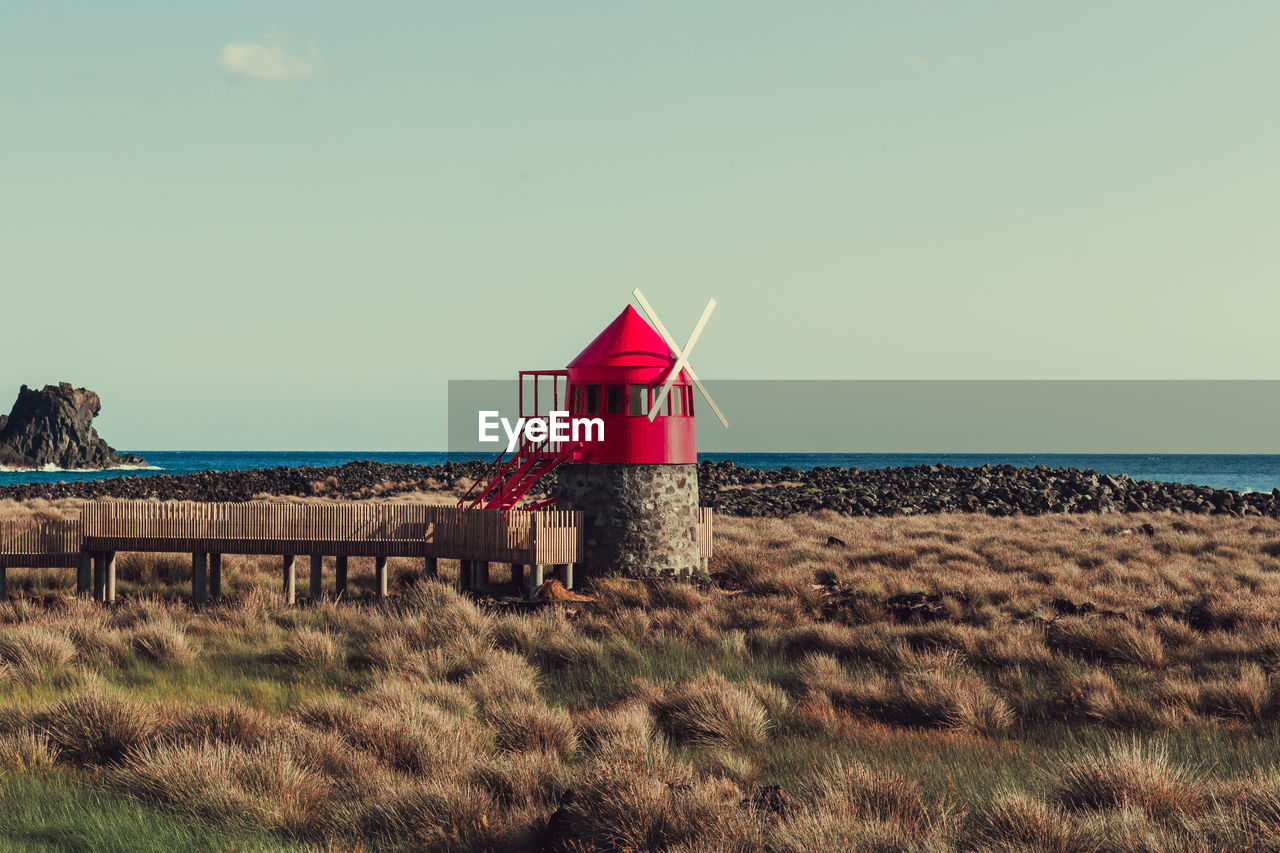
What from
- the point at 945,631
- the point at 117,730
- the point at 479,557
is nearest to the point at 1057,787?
the point at 945,631

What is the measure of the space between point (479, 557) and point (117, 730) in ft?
42.0

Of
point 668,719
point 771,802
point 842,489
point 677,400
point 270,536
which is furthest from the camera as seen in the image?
point 842,489

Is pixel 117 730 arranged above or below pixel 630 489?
below

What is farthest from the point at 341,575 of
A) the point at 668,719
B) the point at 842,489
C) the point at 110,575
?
the point at 842,489

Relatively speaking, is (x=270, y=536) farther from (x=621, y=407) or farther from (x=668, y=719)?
(x=668, y=719)

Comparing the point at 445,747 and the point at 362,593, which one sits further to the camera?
the point at 362,593

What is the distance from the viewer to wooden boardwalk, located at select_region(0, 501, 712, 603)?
23.9 meters

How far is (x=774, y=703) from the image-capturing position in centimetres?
1309

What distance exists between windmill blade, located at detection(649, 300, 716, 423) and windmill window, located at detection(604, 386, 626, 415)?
26.8 inches

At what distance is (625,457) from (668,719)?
36.1ft

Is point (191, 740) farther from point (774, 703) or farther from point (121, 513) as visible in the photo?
point (121, 513)

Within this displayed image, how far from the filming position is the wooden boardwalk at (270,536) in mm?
23922

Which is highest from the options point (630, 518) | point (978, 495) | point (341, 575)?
point (630, 518)

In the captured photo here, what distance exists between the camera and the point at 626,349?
23594 millimetres
